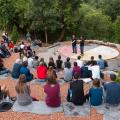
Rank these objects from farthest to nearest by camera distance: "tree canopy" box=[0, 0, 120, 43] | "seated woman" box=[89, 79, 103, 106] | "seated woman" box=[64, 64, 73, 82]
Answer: "tree canopy" box=[0, 0, 120, 43]
"seated woman" box=[64, 64, 73, 82]
"seated woman" box=[89, 79, 103, 106]

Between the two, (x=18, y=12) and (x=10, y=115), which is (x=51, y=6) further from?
(x=10, y=115)

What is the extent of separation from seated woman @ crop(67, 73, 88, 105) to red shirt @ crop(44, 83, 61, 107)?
19.4 inches

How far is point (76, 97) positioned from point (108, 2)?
4012 centimetres

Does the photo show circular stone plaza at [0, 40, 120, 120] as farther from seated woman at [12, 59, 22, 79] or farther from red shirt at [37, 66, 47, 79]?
red shirt at [37, 66, 47, 79]

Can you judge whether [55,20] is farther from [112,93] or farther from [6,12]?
[112,93]

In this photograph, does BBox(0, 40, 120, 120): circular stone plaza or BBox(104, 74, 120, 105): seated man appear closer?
BBox(0, 40, 120, 120): circular stone plaza

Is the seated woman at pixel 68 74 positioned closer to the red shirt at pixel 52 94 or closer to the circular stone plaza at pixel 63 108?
the circular stone plaza at pixel 63 108

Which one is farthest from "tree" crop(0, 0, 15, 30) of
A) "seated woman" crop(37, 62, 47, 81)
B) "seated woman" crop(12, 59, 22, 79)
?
"seated woman" crop(37, 62, 47, 81)

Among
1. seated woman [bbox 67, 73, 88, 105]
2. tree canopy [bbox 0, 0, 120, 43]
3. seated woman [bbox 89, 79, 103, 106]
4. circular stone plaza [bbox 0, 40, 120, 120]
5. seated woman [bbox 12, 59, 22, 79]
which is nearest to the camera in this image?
circular stone plaza [bbox 0, 40, 120, 120]

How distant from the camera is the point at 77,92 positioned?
11383 mm

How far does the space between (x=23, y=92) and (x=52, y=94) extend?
102 centimetres

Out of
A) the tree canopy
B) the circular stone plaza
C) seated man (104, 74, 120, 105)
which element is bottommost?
the circular stone plaza

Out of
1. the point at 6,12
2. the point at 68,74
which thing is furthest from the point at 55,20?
the point at 68,74

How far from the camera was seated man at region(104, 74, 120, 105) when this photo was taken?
11.5m
